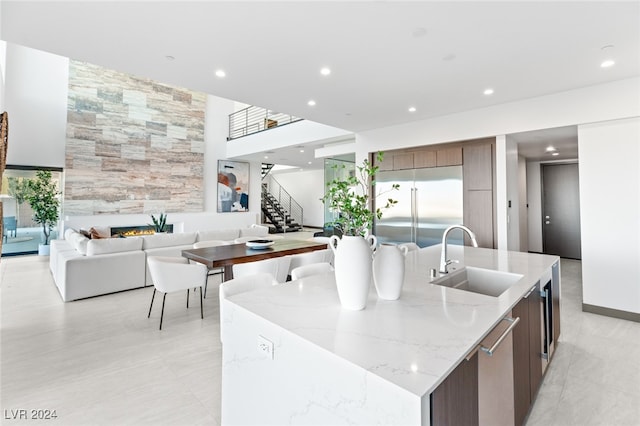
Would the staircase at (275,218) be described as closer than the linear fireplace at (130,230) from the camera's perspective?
No

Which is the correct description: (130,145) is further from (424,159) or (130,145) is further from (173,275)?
(424,159)

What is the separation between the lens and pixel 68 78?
7344 millimetres

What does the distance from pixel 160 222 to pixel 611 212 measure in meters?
9.26

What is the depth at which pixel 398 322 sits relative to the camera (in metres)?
1.23

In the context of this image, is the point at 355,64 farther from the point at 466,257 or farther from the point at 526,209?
the point at 526,209

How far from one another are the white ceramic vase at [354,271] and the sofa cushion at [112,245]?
431 cm

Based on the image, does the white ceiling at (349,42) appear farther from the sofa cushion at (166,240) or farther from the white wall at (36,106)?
the white wall at (36,106)

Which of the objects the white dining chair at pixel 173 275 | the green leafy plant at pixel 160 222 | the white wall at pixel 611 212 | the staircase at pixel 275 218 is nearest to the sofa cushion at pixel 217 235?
the white dining chair at pixel 173 275

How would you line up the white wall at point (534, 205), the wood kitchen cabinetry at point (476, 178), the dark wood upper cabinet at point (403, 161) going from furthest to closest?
the white wall at point (534, 205)
the dark wood upper cabinet at point (403, 161)
the wood kitchen cabinetry at point (476, 178)

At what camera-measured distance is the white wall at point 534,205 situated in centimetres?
692

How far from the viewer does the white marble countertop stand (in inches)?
35.9

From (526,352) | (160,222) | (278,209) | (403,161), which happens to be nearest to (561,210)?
(403,161)

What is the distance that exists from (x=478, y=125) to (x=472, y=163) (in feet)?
2.01

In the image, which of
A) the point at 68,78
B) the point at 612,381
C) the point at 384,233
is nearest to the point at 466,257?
the point at 612,381
